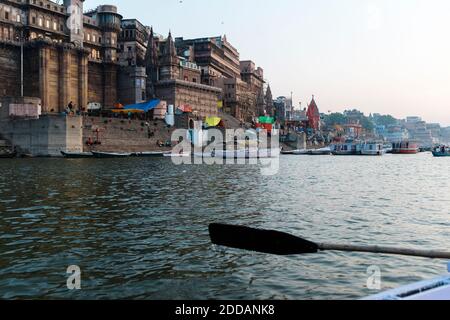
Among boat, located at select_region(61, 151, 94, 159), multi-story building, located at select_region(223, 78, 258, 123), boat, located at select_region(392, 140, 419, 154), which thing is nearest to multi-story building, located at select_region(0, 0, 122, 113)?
boat, located at select_region(61, 151, 94, 159)

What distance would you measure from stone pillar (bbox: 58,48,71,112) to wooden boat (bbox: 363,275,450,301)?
256ft

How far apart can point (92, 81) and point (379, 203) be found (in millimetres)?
76264

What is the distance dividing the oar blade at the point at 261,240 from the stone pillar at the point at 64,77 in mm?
74719

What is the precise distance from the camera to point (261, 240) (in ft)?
29.9

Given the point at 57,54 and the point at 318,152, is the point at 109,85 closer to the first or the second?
the point at 57,54

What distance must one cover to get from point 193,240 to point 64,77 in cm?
7042

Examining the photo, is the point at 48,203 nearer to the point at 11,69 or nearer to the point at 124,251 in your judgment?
the point at 124,251

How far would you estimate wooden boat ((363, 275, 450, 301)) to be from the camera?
662cm

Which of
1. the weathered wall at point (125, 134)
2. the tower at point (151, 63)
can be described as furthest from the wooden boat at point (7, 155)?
the tower at point (151, 63)

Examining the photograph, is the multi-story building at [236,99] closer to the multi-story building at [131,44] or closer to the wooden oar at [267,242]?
the multi-story building at [131,44]

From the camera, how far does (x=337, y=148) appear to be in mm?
128375

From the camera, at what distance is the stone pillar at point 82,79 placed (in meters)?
81.6
